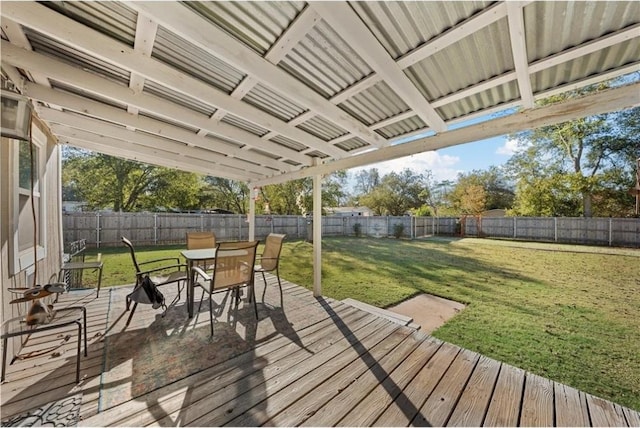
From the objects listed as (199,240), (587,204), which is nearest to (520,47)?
(199,240)

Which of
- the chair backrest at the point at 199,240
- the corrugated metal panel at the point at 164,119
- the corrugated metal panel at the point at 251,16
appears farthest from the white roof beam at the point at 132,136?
the corrugated metal panel at the point at 251,16

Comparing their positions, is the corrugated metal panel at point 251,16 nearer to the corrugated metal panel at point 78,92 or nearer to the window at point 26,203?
the corrugated metal panel at point 78,92

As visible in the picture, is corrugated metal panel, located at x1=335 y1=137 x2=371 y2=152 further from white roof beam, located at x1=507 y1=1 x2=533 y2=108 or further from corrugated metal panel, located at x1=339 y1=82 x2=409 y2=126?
white roof beam, located at x1=507 y1=1 x2=533 y2=108

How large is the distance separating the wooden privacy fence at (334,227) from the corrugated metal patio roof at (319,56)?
8580 millimetres

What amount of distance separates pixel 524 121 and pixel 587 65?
42cm

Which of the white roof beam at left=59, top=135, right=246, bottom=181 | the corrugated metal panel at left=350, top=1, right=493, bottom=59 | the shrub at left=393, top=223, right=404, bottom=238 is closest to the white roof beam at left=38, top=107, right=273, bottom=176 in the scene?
the white roof beam at left=59, top=135, right=246, bottom=181

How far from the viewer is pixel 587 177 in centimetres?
1226

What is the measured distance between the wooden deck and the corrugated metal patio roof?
200 cm

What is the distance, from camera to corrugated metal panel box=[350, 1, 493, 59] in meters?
1.27

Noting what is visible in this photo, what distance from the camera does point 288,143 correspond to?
343 centimetres

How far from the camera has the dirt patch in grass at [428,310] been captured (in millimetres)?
3244

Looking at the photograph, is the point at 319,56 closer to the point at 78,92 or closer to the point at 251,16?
the point at 251,16

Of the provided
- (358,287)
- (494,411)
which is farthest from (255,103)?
(358,287)

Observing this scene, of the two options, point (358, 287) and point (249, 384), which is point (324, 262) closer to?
point (358, 287)
